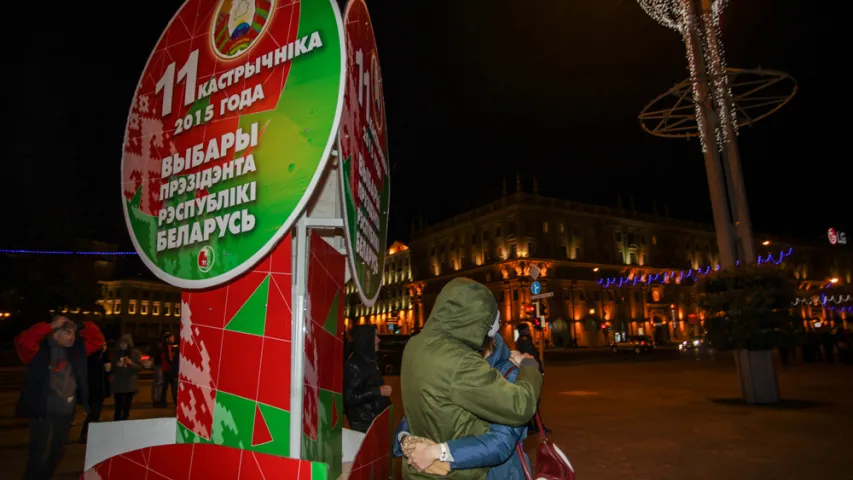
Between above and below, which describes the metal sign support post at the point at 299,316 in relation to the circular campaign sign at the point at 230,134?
below

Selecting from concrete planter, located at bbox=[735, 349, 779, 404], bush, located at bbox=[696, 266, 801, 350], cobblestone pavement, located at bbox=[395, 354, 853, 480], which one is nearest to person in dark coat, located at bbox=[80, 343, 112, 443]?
cobblestone pavement, located at bbox=[395, 354, 853, 480]

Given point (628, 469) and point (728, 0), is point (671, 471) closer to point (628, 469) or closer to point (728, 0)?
point (628, 469)

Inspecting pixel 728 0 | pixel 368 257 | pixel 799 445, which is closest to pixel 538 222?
pixel 728 0

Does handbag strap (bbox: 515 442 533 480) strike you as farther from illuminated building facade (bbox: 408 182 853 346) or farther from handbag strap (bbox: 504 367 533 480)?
illuminated building facade (bbox: 408 182 853 346)

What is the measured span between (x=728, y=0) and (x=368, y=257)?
12029 mm

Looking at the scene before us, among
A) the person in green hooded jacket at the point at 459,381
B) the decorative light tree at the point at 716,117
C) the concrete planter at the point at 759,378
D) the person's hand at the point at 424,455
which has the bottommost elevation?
the concrete planter at the point at 759,378

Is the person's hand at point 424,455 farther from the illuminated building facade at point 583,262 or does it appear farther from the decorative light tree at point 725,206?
the illuminated building facade at point 583,262

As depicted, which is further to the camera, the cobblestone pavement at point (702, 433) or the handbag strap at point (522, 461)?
the cobblestone pavement at point (702, 433)

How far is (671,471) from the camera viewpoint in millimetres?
5609

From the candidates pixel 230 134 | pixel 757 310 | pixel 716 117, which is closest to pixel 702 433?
pixel 757 310

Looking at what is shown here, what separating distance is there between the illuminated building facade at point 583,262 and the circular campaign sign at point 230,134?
5598cm

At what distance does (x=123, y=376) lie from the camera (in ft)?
28.3

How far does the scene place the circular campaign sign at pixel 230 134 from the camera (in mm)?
2199

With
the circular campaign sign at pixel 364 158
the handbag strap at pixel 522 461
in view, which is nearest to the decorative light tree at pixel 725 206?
the circular campaign sign at pixel 364 158
